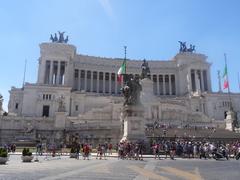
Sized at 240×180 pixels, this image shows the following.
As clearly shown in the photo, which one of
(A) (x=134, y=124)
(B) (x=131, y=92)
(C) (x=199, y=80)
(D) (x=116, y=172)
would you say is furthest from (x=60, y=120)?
(C) (x=199, y=80)

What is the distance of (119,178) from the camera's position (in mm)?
10328

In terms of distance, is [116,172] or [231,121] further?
[231,121]

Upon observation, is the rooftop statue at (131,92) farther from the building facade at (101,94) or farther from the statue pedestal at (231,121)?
the statue pedestal at (231,121)

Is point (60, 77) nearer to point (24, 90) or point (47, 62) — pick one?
point (47, 62)

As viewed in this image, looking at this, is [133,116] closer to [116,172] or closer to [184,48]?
[116,172]

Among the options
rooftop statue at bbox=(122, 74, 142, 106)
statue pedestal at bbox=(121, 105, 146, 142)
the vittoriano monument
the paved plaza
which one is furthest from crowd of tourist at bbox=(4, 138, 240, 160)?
the paved plaza

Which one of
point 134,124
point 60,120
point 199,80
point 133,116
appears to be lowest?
point 134,124

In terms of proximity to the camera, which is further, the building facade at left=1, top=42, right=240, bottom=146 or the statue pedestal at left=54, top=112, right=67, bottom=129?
the building facade at left=1, top=42, right=240, bottom=146

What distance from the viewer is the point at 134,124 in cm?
2759

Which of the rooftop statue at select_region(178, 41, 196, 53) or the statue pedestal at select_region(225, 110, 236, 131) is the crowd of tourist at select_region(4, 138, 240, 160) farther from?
the rooftop statue at select_region(178, 41, 196, 53)

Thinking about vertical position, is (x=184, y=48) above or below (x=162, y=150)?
above

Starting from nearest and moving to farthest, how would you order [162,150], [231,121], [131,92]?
1. [131,92]
2. [162,150]
3. [231,121]

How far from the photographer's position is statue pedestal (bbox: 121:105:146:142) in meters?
27.3

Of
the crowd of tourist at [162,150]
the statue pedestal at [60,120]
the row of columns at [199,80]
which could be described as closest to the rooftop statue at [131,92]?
the crowd of tourist at [162,150]
